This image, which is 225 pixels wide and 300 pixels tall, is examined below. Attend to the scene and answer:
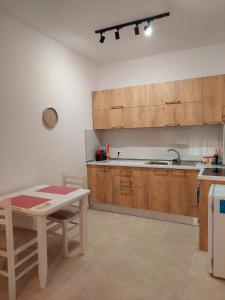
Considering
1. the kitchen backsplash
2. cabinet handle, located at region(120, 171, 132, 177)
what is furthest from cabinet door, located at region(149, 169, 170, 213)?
the kitchen backsplash

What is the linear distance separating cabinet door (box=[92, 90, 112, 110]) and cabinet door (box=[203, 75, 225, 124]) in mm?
1584

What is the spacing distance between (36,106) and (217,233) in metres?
2.50

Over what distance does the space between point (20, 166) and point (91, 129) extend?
1.66 meters

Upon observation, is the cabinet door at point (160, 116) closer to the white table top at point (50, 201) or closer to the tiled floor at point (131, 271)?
the tiled floor at point (131, 271)

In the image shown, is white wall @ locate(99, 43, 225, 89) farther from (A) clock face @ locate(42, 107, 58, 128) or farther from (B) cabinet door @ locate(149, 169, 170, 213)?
(B) cabinet door @ locate(149, 169, 170, 213)

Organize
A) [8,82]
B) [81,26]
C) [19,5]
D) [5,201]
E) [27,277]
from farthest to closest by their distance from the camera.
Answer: [81,26]
[8,82]
[19,5]
[27,277]
[5,201]

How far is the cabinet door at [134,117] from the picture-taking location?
140 inches

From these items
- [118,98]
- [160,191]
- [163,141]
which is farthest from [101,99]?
[160,191]

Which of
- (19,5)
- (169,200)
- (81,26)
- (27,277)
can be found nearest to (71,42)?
(81,26)

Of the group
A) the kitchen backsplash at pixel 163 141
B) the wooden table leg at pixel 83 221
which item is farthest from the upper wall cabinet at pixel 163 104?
the wooden table leg at pixel 83 221

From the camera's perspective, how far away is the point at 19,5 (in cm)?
220

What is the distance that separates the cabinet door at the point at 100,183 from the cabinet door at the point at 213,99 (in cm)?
176

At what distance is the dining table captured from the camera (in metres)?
1.80

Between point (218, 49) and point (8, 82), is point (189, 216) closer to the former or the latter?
point (218, 49)
